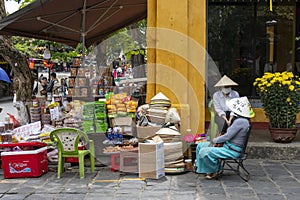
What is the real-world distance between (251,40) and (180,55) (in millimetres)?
3759

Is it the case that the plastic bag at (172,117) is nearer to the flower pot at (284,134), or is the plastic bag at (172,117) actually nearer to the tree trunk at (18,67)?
the flower pot at (284,134)

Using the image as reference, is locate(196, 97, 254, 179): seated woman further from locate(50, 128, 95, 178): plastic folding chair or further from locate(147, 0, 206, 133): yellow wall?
locate(50, 128, 95, 178): plastic folding chair

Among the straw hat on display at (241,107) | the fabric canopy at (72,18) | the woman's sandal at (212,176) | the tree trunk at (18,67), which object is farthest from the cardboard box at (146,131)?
the tree trunk at (18,67)

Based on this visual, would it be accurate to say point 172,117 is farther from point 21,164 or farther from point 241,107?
point 21,164

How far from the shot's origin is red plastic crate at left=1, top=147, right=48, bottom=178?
6609 millimetres

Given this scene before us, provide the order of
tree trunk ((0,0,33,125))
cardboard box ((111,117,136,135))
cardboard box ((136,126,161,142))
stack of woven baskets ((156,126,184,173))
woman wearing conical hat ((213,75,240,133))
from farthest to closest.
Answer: tree trunk ((0,0,33,125)) < cardboard box ((111,117,136,135)) < woman wearing conical hat ((213,75,240,133)) < cardboard box ((136,126,161,142)) < stack of woven baskets ((156,126,184,173))

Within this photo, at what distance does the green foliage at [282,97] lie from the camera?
732cm

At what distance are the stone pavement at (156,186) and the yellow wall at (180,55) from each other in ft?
4.94

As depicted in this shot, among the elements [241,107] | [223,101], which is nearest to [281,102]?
[223,101]

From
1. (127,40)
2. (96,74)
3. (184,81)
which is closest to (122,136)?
(184,81)

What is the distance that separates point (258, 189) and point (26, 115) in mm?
5204

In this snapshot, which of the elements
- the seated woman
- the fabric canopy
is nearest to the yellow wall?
the seated woman

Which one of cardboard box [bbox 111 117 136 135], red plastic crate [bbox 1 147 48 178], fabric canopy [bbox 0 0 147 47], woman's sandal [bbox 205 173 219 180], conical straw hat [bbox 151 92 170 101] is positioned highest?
fabric canopy [bbox 0 0 147 47]

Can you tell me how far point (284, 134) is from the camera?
752 cm
